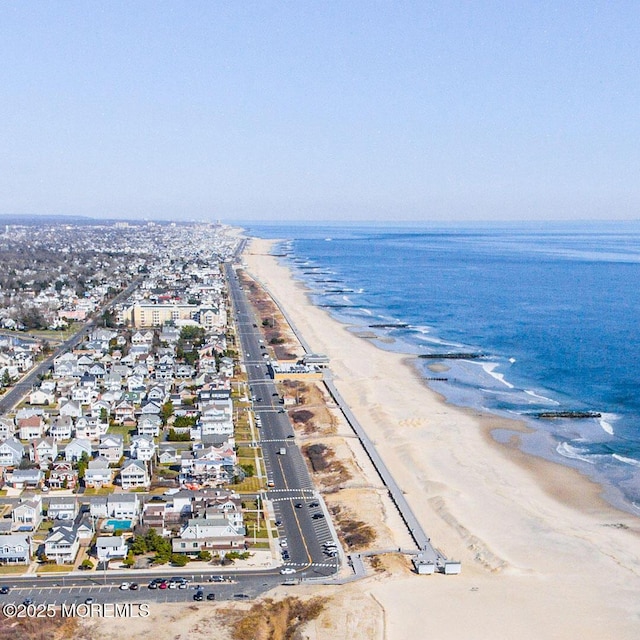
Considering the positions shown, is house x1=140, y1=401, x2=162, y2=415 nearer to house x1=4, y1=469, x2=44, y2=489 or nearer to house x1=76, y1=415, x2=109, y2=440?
house x1=76, y1=415, x2=109, y2=440

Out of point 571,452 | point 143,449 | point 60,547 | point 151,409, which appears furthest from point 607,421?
point 60,547

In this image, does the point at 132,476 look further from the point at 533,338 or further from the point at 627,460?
the point at 533,338

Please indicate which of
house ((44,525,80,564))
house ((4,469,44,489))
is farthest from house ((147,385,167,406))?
house ((44,525,80,564))

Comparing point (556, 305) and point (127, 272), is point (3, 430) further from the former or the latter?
point (127, 272)

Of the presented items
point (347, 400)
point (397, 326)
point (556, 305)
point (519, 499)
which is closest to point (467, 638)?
point (519, 499)

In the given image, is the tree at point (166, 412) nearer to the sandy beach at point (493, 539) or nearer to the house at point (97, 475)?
the house at point (97, 475)

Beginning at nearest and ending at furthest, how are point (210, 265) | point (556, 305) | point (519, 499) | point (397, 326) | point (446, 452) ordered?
point (519, 499) < point (446, 452) < point (397, 326) < point (556, 305) < point (210, 265)

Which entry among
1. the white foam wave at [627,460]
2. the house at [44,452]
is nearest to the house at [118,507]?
the house at [44,452]
